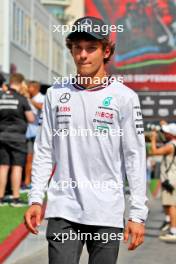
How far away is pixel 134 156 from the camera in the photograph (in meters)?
3.86

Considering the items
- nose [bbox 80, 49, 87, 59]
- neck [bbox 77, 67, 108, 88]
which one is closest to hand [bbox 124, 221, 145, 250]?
neck [bbox 77, 67, 108, 88]

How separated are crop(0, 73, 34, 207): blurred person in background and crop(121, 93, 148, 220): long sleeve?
22.5 ft

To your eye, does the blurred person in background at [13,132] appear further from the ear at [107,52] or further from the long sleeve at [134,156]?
the long sleeve at [134,156]

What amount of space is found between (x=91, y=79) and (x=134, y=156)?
468mm

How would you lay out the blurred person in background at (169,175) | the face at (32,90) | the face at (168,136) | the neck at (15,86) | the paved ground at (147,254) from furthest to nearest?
the face at (32,90) → the neck at (15,86) → the face at (168,136) → the blurred person in background at (169,175) → the paved ground at (147,254)

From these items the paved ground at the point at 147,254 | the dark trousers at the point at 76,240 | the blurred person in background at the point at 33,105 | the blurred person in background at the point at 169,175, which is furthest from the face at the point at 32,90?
the dark trousers at the point at 76,240

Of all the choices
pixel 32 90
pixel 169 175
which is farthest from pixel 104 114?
pixel 32 90

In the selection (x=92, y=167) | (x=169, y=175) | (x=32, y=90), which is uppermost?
(x=32, y=90)

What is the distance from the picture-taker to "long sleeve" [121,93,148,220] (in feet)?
12.5

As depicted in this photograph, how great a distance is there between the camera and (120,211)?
386cm

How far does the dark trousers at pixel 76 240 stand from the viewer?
3.79 meters

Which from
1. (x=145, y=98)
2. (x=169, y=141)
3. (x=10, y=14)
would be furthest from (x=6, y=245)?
(x=10, y=14)

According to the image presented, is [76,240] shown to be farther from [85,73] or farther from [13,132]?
[13,132]

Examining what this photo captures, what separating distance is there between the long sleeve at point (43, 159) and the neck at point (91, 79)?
0.21 m
